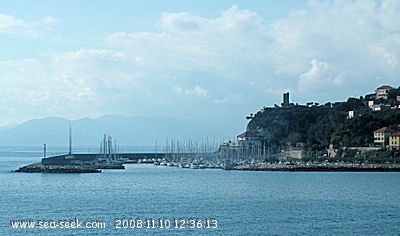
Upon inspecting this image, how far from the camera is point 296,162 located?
→ 8494 cm

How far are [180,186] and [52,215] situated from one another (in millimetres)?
19549

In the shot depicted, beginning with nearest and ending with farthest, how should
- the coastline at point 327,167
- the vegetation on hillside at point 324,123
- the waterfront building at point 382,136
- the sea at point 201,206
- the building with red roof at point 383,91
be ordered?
1. the sea at point 201,206
2. the coastline at point 327,167
3. the waterfront building at point 382,136
4. the vegetation on hillside at point 324,123
5. the building with red roof at point 383,91

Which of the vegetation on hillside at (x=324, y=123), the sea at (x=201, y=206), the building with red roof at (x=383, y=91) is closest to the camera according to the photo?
the sea at (x=201, y=206)

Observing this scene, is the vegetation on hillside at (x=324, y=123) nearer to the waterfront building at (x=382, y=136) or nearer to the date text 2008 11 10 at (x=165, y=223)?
the waterfront building at (x=382, y=136)

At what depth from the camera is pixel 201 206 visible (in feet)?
129

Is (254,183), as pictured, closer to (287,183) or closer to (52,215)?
(287,183)

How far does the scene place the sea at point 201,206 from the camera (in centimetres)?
3103

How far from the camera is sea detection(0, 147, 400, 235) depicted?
31031 mm

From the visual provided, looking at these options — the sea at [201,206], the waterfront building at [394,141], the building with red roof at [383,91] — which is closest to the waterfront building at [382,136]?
the waterfront building at [394,141]

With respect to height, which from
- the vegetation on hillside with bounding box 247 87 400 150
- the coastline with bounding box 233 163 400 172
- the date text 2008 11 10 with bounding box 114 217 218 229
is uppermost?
the vegetation on hillside with bounding box 247 87 400 150

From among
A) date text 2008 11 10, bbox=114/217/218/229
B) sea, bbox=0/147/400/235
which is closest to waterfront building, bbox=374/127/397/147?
sea, bbox=0/147/400/235

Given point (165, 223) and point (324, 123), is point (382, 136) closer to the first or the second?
point (324, 123)

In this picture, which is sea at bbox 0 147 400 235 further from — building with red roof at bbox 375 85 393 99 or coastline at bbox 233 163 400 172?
building with red roof at bbox 375 85 393 99

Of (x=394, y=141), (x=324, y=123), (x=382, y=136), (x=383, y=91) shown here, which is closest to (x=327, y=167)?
(x=394, y=141)
